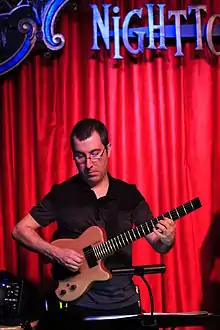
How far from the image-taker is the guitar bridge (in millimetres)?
2574

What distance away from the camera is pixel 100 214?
2650 millimetres

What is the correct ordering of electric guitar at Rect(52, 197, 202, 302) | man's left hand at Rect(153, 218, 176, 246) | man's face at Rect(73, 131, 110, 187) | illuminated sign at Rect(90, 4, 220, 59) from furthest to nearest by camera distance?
illuminated sign at Rect(90, 4, 220, 59) < man's face at Rect(73, 131, 110, 187) < electric guitar at Rect(52, 197, 202, 302) < man's left hand at Rect(153, 218, 176, 246)

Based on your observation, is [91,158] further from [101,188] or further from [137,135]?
[137,135]

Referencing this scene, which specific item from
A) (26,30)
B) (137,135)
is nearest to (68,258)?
Result: (137,135)

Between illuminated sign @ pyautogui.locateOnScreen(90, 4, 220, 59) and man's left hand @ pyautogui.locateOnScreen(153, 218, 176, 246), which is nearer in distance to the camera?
man's left hand @ pyautogui.locateOnScreen(153, 218, 176, 246)

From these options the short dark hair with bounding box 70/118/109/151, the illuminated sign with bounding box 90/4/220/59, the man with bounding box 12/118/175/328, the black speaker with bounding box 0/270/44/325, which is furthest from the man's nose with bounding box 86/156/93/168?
the illuminated sign with bounding box 90/4/220/59

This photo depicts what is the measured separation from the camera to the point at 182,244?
3.44 meters

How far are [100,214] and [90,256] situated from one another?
226 mm

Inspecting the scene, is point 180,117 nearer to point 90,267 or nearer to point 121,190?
point 121,190

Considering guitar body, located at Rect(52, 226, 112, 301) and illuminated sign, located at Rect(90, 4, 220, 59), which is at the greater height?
illuminated sign, located at Rect(90, 4, 220, 59)

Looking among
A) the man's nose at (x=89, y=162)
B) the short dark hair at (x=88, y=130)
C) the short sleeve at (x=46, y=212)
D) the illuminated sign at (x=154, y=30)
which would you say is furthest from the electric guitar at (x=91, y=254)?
the illuminated sign at (x=154, y=30)

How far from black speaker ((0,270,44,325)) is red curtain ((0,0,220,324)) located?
63 centimetres

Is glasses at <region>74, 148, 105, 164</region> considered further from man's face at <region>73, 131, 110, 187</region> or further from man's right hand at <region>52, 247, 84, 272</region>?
man's right hand at <region>52, 247, 84, 272</region>

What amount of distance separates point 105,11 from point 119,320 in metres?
2.22
